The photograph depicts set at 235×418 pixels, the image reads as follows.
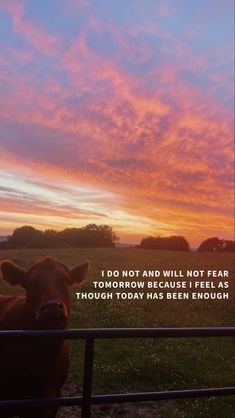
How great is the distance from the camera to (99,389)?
10828 mm

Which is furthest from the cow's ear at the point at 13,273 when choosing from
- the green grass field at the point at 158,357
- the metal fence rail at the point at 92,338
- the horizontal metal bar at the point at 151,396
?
the green grass field at the point at 158,357

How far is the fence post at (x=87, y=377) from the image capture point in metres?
4.39

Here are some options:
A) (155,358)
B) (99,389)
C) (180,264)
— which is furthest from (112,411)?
(180,264)

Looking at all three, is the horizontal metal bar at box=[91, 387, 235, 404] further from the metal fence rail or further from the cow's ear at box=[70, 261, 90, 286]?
the cow's ear at box=[70, 261, 90, 286]

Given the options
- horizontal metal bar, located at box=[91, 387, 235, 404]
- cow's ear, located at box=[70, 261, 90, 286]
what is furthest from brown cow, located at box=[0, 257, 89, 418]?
horizontal metal bar, located at box=[91, 387, 235, 404]

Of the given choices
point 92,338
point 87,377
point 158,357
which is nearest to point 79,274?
point 87,377

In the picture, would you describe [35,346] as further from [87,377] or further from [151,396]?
[151,396]

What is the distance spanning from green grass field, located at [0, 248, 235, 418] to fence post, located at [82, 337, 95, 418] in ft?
16.5

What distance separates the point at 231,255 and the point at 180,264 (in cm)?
443

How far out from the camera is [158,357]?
44.1 feet

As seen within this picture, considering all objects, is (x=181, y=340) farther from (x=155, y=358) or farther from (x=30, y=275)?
(x=30, y=275)

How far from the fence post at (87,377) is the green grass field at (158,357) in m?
5.02

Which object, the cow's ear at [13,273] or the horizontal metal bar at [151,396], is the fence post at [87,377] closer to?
the horizontal metal bar at [151,396]

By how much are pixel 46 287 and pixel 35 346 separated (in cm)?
72
